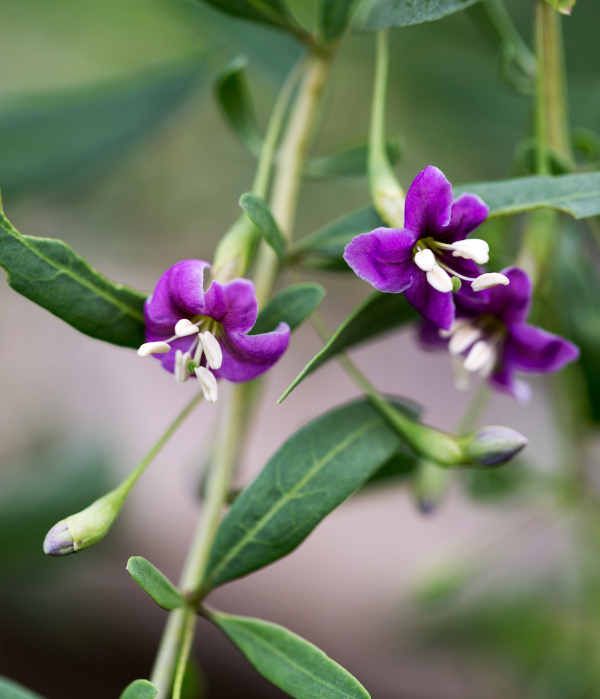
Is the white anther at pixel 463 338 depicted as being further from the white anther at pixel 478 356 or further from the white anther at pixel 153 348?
the white anther at pixel 153 348

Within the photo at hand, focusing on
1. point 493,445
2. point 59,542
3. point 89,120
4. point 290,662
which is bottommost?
point 290,662

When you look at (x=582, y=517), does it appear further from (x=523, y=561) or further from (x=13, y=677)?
(x=13, y=677)

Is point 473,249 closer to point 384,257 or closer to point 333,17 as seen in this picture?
point 384,257

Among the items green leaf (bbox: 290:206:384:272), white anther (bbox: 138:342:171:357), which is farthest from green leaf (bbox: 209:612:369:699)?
green leaf (bbox: 290:206:384:272)

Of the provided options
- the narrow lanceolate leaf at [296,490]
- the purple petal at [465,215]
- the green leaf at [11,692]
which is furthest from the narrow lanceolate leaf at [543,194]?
the green leaf at [11,692]

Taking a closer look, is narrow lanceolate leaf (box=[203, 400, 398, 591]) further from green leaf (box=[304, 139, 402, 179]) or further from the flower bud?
green leaf (box=[304, 139, 402, 179])

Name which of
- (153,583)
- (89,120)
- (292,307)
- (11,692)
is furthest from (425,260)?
(89,120)
